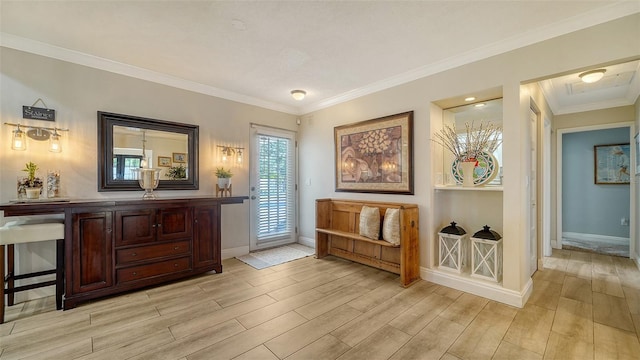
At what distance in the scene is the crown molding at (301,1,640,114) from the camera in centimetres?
212

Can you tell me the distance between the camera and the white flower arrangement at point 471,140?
10.2 feet

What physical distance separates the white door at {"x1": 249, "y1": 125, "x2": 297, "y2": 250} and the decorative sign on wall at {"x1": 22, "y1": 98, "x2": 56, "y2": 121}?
8.04 ft

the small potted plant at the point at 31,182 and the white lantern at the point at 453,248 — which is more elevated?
the small potted plant at the point at 31,182

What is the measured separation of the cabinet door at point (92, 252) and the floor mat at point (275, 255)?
1.73 m

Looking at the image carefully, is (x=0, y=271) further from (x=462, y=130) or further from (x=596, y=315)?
(x=596, y=315)

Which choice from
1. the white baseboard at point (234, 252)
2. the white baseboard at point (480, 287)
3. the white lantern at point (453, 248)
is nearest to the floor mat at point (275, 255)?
the white baseboard at point (234, 252)

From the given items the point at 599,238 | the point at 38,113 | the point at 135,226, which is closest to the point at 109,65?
the point at 38,113

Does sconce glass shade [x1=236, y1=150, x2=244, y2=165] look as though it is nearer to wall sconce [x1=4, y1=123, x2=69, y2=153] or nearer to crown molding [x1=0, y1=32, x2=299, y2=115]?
crown molding [x1=0, y1=32, x2=299, y2=115]

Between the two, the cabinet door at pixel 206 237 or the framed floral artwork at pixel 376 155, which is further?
the framed floral artwork at pixel 376 155

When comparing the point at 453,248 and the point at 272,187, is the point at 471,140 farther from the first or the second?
the point at 272,187

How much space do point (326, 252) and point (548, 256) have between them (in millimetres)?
3647

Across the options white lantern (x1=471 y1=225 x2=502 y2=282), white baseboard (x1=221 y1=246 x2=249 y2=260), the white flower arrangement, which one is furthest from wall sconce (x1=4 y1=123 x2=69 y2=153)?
white lantern (x1=471 y1=225 x2=502 y2=282)

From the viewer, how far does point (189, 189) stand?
12.4 feet

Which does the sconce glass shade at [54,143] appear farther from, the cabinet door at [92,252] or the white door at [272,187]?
the white door at [272,187]
